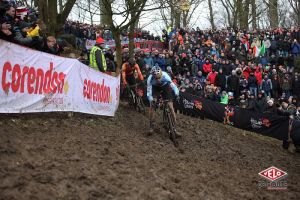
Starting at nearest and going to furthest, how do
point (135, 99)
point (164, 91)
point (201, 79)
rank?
1. point (164, 91)
2. point (135, 99)
3. point (201, 79)

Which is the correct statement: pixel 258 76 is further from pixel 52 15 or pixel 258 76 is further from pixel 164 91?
pixel 52 15

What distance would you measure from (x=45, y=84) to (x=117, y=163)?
99.3 inches

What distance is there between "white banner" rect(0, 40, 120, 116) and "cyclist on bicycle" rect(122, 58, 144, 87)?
146cm

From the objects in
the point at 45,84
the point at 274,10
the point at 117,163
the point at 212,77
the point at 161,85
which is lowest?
the point at 117,163

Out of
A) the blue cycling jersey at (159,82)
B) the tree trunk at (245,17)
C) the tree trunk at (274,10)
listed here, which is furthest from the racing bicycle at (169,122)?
the tree trunk at (274,10)

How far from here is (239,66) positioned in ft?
70.7

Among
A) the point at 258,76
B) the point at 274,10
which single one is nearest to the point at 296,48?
the point at 258,76

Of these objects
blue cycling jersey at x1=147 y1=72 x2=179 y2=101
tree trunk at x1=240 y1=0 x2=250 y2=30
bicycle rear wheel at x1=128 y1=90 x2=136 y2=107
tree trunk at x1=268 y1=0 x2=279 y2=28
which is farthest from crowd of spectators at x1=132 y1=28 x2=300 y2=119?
tree trunk at x1=268 y1=0 x2=279 y2=28

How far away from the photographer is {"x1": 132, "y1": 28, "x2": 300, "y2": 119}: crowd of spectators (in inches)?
750

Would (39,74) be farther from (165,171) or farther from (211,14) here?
(211,14)

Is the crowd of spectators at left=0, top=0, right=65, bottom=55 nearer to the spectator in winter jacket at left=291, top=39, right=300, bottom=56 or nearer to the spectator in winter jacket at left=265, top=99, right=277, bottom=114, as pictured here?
the spectator in winter jacket at left=265, top=99, right=277, bottom=114

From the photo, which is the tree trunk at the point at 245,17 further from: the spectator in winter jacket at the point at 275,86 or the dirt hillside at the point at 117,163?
the dirt hillside at the point at 117,163

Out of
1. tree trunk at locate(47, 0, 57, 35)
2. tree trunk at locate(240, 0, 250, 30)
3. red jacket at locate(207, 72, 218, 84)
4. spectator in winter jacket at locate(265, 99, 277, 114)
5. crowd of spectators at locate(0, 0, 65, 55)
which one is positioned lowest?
spectator in winter jacket at locate(265, 99, 277, 114)

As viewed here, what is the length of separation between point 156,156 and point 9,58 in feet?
12.2
